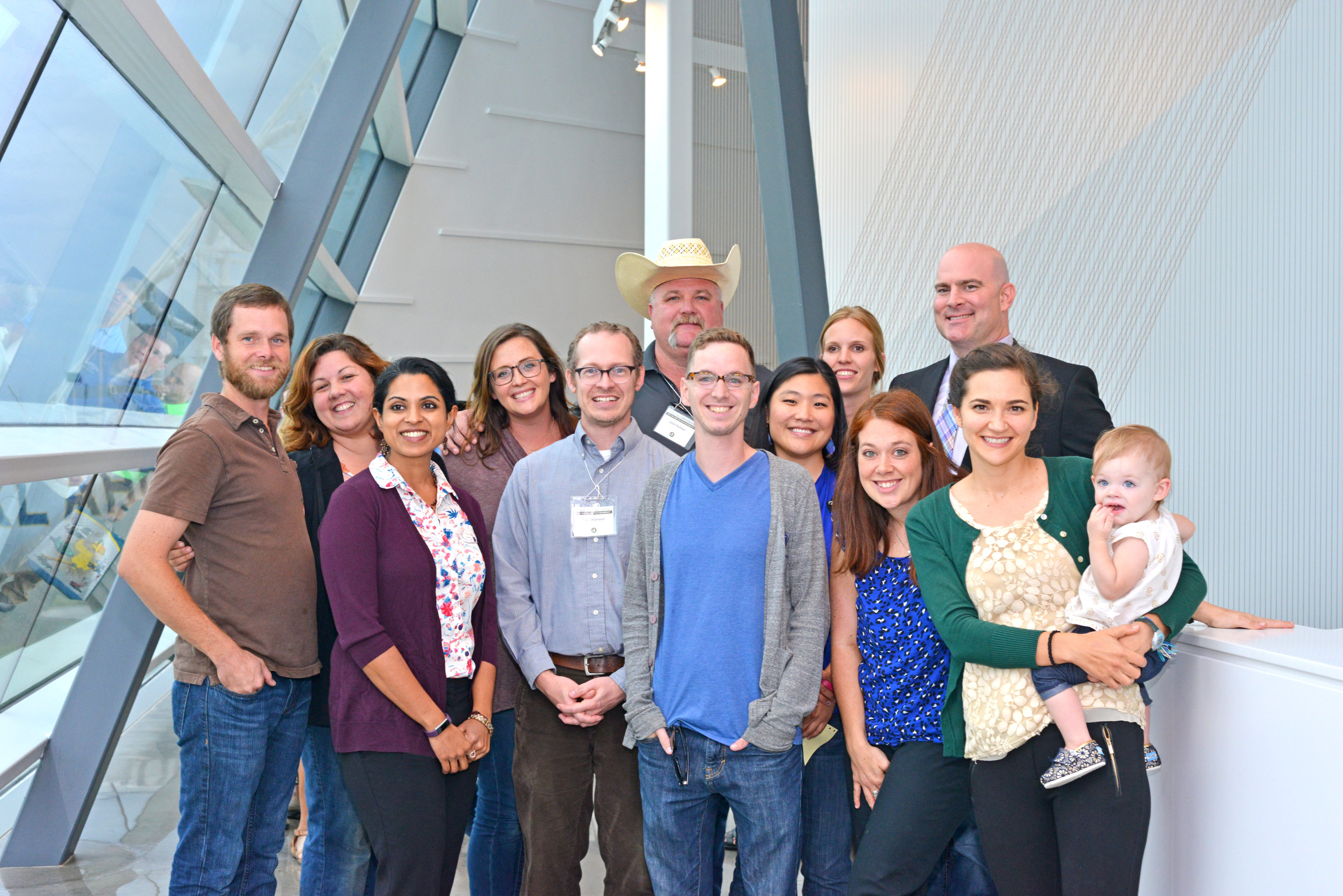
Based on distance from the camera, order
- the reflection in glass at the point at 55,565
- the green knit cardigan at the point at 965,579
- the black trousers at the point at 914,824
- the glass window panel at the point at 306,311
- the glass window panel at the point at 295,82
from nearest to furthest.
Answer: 1. the green knit cardigan at the point at 965,579
2. the black trousers at the point at 914,824
3. the reflection in glass at the point at 55,565
4. the glass window panel at the point at 295,82
5. the glass window panel at the point at 306,311

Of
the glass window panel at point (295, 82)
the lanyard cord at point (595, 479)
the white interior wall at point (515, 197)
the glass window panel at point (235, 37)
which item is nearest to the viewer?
the lanyard cord at point (595, 479)

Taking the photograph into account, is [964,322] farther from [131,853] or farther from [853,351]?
[131,853]

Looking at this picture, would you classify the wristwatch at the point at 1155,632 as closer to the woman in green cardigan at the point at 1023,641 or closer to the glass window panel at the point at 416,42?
the woman in green cardigan at the point at 1023,641

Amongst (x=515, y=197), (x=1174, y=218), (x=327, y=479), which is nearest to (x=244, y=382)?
A: (x=327, y=479)

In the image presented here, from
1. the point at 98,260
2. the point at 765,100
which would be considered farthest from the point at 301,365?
the point at 765,100

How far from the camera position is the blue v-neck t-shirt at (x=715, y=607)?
5.92 feet

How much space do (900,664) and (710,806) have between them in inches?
19.8

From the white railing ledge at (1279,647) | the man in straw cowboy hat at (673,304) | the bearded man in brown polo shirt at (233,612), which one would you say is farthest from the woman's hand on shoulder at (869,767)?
the bearded man in brown polo shirt at (233,612)

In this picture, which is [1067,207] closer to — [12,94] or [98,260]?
[12,94]

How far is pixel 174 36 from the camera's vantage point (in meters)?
2.84

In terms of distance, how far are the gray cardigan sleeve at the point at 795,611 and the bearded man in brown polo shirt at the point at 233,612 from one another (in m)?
1.15

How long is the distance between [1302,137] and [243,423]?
2721mm

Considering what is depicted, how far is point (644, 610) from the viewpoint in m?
1.93

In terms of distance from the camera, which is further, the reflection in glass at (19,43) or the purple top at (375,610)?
the reflection in glass at (19,43)
